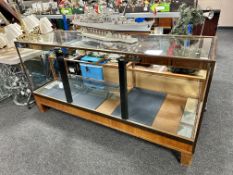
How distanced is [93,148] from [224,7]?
20.9 ft

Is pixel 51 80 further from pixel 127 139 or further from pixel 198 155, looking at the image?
pixel 198 155

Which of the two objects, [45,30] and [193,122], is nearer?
[193,122]

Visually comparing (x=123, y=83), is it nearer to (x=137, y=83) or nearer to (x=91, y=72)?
(x=137, y=83)

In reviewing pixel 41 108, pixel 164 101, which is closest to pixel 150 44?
pixel 164 101

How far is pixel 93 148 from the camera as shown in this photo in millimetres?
1691

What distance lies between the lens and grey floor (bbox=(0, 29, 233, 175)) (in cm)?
147

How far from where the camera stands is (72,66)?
250cm

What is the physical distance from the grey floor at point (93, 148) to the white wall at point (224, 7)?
15.9 ft

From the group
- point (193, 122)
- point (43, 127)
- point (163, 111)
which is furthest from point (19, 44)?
point (193, 122)

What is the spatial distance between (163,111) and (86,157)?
862 millimetres

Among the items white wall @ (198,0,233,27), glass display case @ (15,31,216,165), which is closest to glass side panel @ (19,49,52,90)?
glass display case @ (15,31,216,165)

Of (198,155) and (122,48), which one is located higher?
(122,48)

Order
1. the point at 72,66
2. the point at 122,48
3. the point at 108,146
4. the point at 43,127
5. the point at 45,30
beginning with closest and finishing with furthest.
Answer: the point at 122,48 < the point at 108,146 < the point at 43,127 < the point at 45,30 < the point at 72,66

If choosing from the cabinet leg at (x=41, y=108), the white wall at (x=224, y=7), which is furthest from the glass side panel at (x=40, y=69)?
the white wall at (x=224, y=7)
